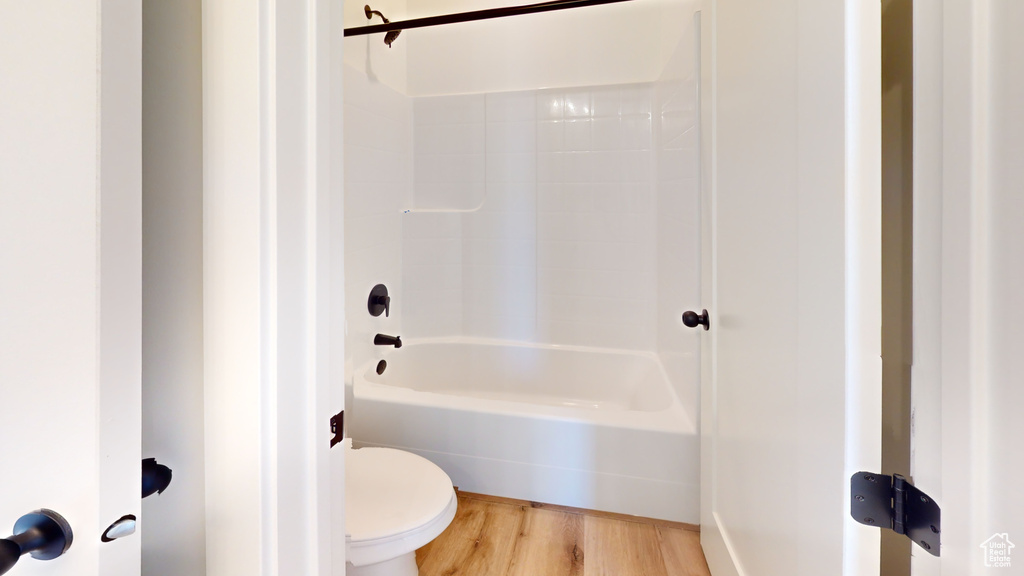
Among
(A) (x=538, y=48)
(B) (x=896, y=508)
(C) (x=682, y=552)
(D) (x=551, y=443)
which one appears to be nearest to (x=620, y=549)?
(C) (x=682, y=552)

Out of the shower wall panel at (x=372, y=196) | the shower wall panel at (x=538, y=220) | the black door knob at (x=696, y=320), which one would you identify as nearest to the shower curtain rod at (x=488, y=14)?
the shower wall panel at (x=372, y=196)

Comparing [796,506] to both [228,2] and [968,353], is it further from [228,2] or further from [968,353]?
[228,2]

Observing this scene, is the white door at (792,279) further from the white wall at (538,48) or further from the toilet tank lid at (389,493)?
the white wall at (538,48)

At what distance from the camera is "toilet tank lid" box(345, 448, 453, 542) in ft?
3.91

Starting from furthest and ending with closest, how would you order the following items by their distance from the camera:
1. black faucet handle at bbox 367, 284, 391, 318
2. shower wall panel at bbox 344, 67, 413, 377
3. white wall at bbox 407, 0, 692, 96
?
white wall at bbox 407, 0, 692, 96
black faucet handle at bbox 367, 284, 391, 318
shower wall panel at bbox 344, 67, 413, 377

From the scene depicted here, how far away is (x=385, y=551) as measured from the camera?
1.16m

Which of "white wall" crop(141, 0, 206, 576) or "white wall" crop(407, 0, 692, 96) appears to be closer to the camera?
"white wall" crop(141, 0, 206, 576)

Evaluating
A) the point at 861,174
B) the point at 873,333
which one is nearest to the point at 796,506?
the point at 873,333

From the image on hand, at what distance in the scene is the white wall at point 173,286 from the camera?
22.9 inches

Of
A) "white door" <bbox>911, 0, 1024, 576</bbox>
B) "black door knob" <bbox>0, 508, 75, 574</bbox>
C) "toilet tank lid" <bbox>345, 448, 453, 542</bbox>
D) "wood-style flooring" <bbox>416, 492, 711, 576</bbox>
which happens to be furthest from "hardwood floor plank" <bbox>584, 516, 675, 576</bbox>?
"black door knob" <bbox>0, 508, 75, 574</bbox>

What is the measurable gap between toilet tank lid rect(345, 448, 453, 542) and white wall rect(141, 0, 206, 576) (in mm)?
612

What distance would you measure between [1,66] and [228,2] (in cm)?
24

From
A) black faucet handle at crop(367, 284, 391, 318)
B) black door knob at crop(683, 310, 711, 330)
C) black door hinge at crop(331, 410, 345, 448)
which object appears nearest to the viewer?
black door hinge at crop(331, 410, 345, 448)

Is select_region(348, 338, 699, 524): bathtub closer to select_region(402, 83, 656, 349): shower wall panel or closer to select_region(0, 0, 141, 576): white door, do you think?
select_region(402, 83, 656, 349): shower wall panel
